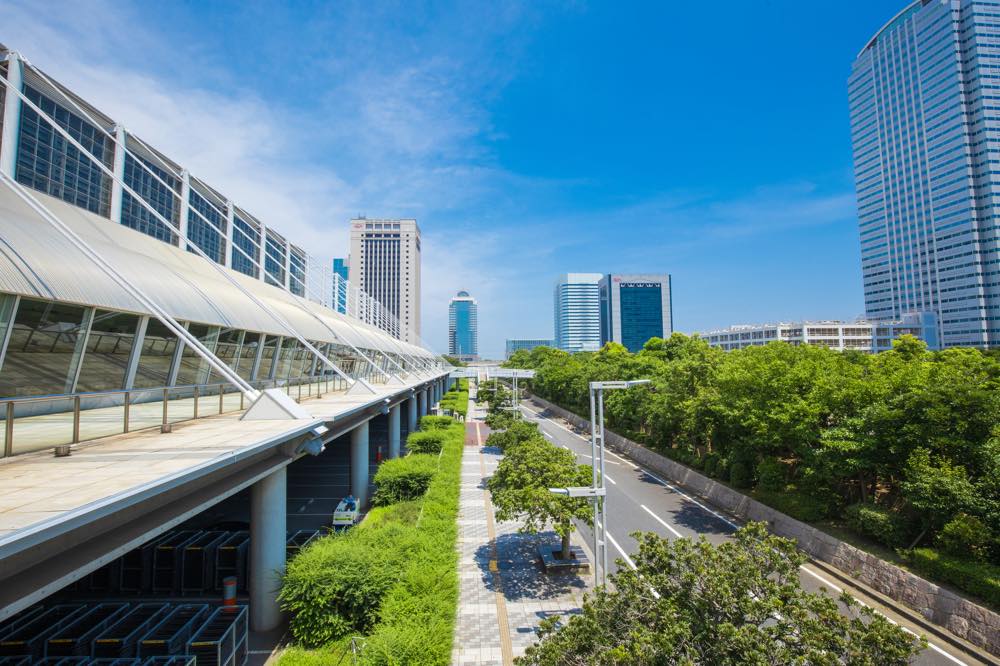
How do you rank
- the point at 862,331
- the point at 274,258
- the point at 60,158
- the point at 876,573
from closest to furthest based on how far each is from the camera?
1. the point at 876,573
2. the point at 60,158
3. the point at 274,258
4. the point at 862,331

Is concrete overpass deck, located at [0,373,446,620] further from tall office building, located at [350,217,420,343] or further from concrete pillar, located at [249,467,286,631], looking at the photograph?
tall office building, located at [350,217,420,343]

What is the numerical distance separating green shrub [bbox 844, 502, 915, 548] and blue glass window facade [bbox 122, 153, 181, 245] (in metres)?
30.0

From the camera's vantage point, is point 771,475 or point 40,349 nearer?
point 40,349

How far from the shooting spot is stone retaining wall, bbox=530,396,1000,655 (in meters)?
10.7

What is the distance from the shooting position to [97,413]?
8.13 metres

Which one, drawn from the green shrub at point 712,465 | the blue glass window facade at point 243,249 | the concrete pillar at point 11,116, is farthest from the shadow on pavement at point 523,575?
the blue glass window facade at point 243,249

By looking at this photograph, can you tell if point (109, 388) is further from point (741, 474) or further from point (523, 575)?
point (741, 474)

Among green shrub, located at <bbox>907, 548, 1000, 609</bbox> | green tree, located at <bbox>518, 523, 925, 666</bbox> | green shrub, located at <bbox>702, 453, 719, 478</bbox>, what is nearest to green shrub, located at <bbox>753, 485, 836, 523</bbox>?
green shrub, located at <bbox>907, 548, 1000, 609</bbox>

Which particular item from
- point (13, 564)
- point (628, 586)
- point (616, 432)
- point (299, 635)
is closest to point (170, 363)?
point (299, 635)

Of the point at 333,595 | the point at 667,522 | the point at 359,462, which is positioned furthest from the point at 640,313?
the point at 333,595

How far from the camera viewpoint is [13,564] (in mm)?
5105

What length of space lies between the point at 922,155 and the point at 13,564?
130120 mm

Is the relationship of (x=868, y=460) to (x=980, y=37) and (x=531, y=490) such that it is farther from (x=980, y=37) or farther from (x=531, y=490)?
(x=980, y=37)

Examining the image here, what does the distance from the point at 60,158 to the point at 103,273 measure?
7956 mm
